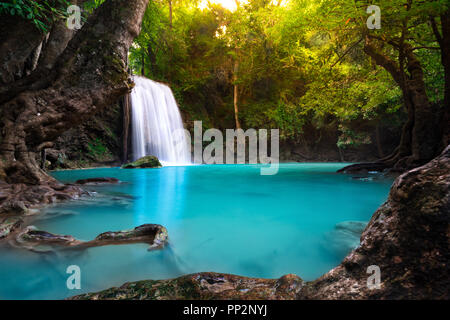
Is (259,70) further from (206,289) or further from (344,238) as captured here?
(206,289)

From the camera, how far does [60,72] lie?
12.2ft

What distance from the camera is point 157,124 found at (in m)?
15.2

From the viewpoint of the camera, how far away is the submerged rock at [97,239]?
1.66 metres

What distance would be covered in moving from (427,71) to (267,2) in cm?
1290

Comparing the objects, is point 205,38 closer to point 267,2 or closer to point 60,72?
A: point 267,2

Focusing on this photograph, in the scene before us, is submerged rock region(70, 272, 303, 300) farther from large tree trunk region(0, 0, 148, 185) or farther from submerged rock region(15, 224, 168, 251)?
large tree trunk region(0, 0, 148, 185)

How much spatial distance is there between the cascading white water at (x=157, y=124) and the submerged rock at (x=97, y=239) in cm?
1269

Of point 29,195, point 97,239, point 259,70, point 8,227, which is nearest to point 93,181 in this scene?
point 29,195

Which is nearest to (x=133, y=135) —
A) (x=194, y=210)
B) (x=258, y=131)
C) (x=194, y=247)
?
(x=258, y=131)

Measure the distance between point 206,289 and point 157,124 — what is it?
595 inches

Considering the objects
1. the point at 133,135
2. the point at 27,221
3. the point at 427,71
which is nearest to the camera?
the point at 27,221

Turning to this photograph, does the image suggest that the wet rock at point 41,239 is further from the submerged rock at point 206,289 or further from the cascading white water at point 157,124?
the cascading white water at point 157,124

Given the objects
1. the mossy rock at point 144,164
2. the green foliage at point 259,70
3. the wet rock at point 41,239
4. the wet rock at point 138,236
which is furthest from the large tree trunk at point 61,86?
the mossy rock at point 144,164

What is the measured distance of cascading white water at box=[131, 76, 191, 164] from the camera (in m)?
14.1
